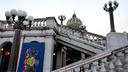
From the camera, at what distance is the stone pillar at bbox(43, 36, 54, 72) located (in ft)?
46.4

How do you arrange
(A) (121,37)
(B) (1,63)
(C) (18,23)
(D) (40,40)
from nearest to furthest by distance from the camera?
(C) (18,23) → (A) (121,37) → (D) (40,40) → (B) (1,63)

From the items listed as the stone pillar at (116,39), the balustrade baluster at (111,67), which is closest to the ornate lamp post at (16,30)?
the balustrade baluster at (111,67)

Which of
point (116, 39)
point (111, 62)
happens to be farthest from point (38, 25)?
point (111, 62)

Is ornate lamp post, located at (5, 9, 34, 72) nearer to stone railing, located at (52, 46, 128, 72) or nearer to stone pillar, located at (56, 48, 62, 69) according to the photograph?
stone railing, located at (52, 46, 128, 72)

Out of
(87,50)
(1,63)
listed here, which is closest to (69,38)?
(87,50)

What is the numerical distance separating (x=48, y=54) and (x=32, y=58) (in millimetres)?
1265

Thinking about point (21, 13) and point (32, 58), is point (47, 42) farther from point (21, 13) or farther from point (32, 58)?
point (21, 13)

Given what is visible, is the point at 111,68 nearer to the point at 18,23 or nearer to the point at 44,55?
the point at 18,23

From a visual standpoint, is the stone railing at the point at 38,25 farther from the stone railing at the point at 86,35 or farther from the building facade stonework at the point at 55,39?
the stone railing at the point at 86,35

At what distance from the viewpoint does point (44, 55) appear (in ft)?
47.9

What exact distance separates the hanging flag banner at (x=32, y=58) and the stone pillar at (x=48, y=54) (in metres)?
0.28

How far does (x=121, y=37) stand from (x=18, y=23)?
663cm

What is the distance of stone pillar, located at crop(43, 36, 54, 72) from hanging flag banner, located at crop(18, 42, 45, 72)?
28cm

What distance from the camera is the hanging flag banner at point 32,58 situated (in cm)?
1427
